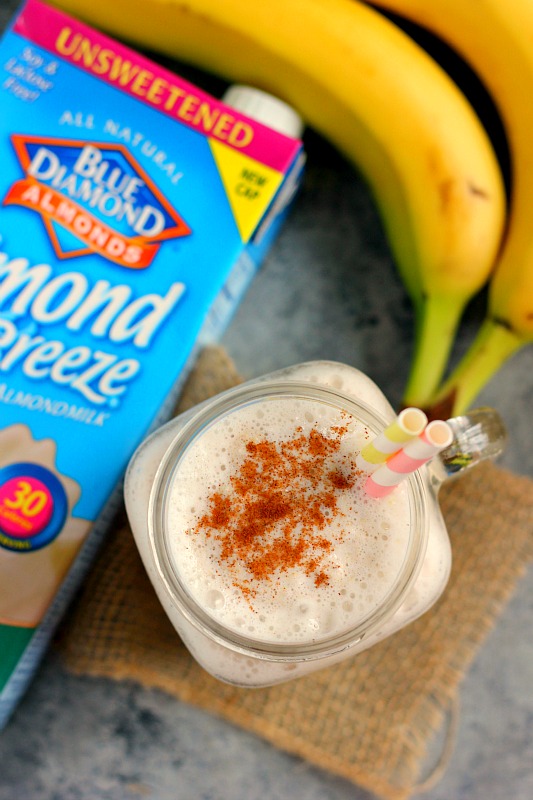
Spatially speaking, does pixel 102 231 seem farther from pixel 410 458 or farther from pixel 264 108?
pixel 410 458

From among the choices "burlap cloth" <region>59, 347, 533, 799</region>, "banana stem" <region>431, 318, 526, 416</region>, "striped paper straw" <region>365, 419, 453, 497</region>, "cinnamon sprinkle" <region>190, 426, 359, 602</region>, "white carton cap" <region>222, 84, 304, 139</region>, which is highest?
"white carton cap" <region>222, 84, 304, 139</region>

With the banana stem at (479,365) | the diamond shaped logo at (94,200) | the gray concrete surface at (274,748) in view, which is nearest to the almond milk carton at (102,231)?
the diamond shaped logo at (94,200)

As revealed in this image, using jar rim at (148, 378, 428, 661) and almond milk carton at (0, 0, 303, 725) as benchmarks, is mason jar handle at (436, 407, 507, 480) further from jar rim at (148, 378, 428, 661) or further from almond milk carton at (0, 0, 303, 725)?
almond milk carton at (0, 0, 303, 725)

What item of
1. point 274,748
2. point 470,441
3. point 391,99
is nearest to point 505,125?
point 391,99

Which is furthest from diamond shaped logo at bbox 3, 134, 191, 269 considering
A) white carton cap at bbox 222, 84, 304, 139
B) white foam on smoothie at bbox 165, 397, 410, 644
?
white foam on smoothie at bbox 165, 397, 410, 644

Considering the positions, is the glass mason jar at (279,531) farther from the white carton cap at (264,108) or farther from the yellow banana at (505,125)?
the white carton cap at (264,108)

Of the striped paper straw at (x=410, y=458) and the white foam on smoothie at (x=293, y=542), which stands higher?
the striped paper straw at (x=410, y=458)

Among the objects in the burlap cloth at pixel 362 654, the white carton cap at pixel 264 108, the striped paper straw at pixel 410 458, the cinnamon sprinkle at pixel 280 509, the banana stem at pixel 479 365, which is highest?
the white carton cap at pixel 264 108
